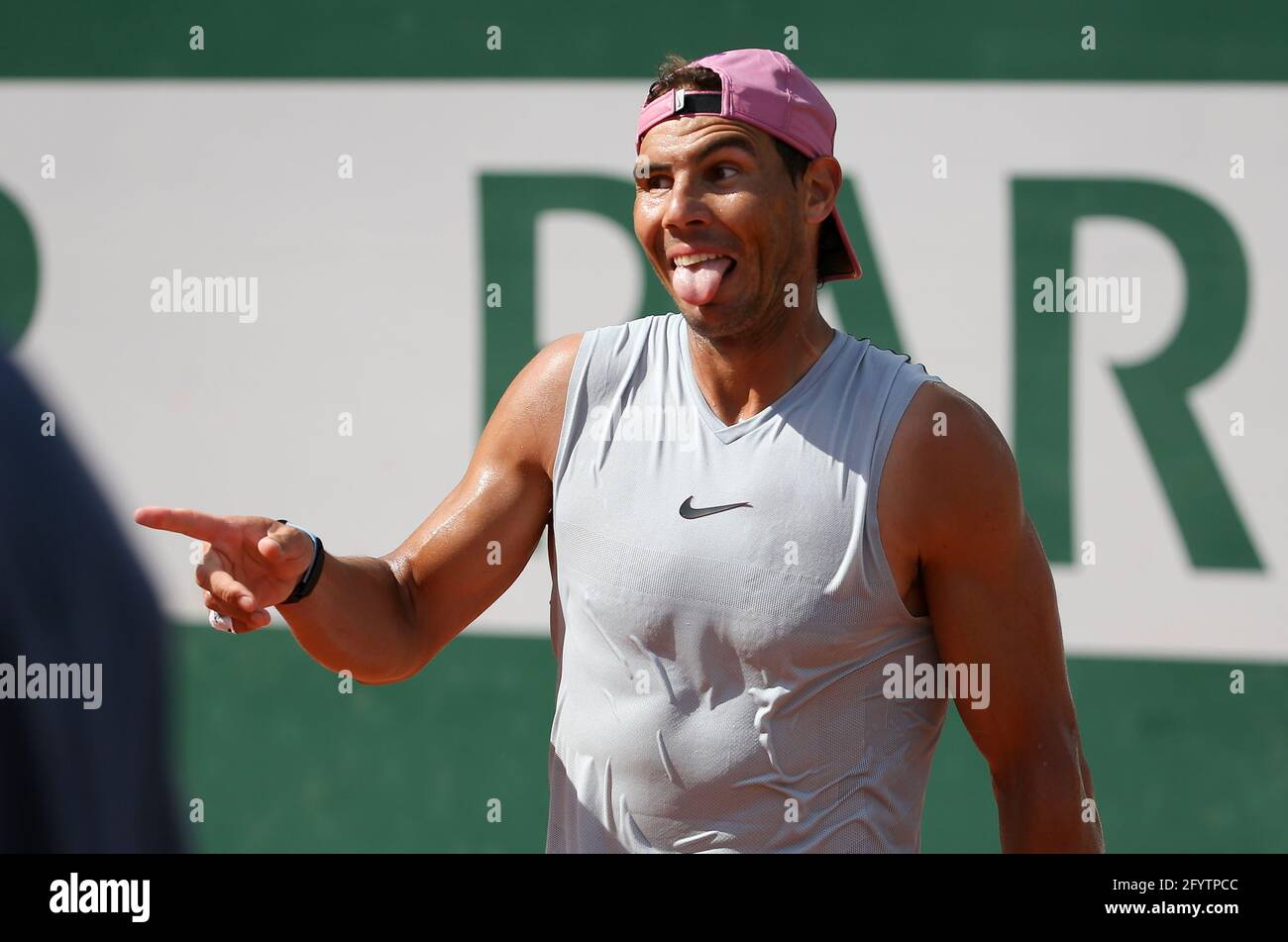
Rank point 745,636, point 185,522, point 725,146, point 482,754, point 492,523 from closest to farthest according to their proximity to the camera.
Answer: point 185,522 < point 745,636 < point 725,146 < point 492,523 < point 482,754

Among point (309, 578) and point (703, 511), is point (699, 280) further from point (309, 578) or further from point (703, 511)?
point (309, 578)

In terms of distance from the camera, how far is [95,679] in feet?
2.65

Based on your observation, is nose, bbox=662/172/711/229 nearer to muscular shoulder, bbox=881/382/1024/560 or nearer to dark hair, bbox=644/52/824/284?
dark hair, bbox=644/52/824/284

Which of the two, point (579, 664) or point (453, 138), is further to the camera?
point (453, 138)

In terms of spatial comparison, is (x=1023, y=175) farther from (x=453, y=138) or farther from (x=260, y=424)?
(x=260, y=424)

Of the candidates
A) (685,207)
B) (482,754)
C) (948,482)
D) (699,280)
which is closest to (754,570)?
(948,482)

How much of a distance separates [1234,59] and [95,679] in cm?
376

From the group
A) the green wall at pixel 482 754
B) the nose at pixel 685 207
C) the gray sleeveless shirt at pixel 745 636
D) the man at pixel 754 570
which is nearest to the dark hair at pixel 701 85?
the man at pixel 754 570

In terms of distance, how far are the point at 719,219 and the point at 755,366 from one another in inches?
9.2

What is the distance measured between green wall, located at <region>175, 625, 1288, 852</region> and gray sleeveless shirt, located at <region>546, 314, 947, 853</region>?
75.5 inches

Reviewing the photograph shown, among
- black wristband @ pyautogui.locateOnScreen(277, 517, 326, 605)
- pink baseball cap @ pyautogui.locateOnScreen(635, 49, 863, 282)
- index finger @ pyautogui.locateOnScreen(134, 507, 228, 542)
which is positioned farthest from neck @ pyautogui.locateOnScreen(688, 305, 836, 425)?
index finger @ pyautogui.locateOnScreen(134, 507, 228, 542)

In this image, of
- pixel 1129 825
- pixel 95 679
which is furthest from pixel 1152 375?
pixel 95 679

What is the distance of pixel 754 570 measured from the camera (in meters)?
2.15

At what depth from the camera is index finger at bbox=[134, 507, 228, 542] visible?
1.93 meters
